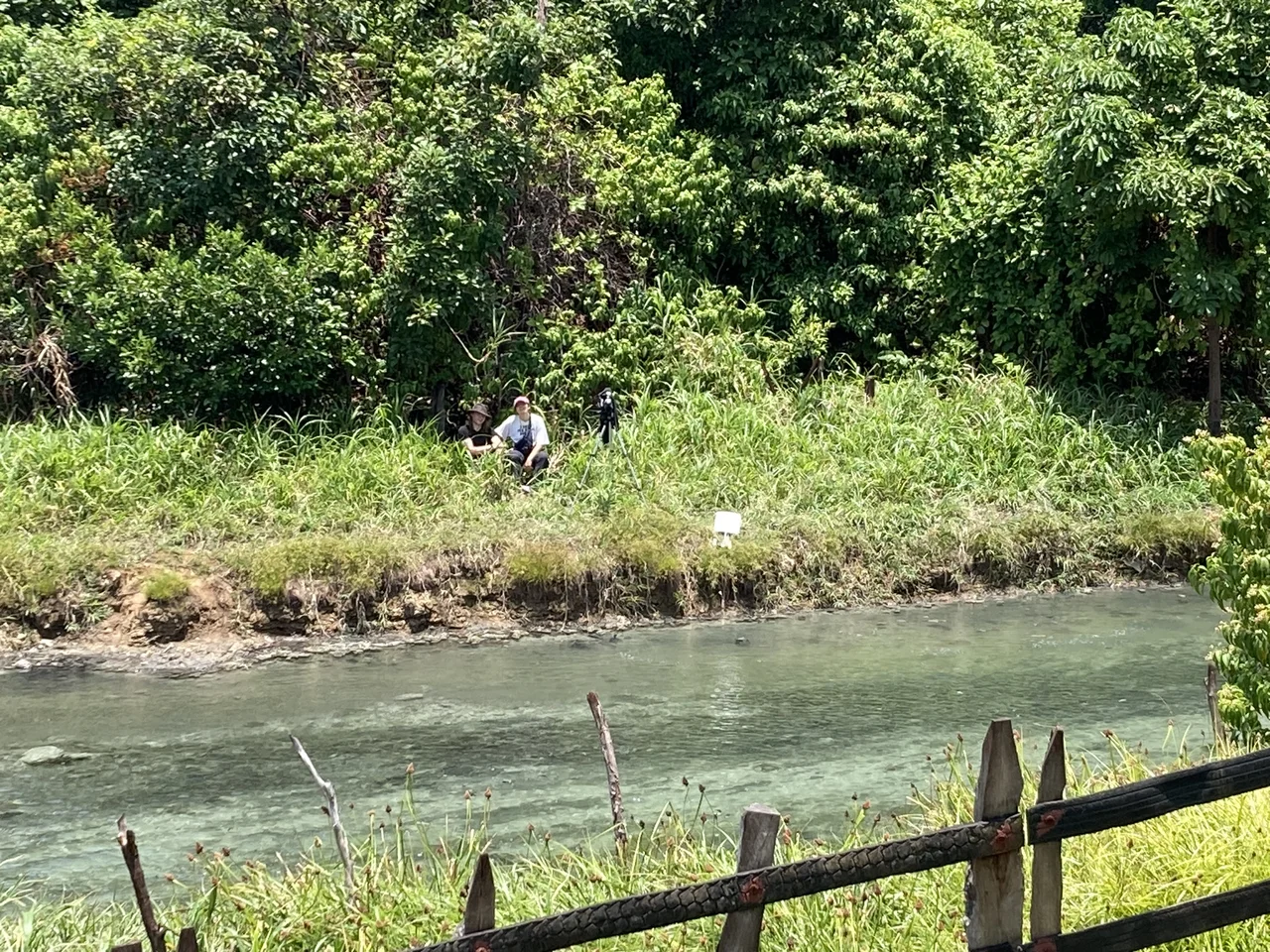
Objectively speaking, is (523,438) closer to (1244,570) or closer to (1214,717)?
(1214,717)

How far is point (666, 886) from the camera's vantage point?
534cm

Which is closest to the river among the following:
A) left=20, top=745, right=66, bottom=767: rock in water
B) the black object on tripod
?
left=20, top=745, right=66, bottom=767: rock in water

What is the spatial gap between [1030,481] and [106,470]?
10.2m

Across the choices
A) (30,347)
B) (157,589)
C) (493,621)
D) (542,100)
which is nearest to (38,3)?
(30,347)

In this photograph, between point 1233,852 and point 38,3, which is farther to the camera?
point 38,3

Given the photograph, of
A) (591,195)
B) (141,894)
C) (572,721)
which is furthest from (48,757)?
(591,195)

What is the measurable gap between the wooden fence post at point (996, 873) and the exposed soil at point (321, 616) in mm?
8450

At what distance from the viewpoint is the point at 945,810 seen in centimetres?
621

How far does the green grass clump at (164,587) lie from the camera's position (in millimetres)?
11734

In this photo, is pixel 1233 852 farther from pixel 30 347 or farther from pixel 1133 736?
pixel 30 347

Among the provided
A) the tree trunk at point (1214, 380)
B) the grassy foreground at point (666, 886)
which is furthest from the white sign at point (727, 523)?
the tree trunk at point (1214, 380)

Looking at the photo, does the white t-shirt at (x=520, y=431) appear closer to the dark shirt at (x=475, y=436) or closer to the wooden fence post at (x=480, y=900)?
the dark shirt at (x=475, y=436)

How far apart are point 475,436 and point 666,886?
10651mm

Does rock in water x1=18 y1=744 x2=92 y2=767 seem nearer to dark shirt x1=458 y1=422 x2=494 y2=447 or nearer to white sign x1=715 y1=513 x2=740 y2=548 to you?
white sign x1=715 y1=513 x2=740 y2=548
